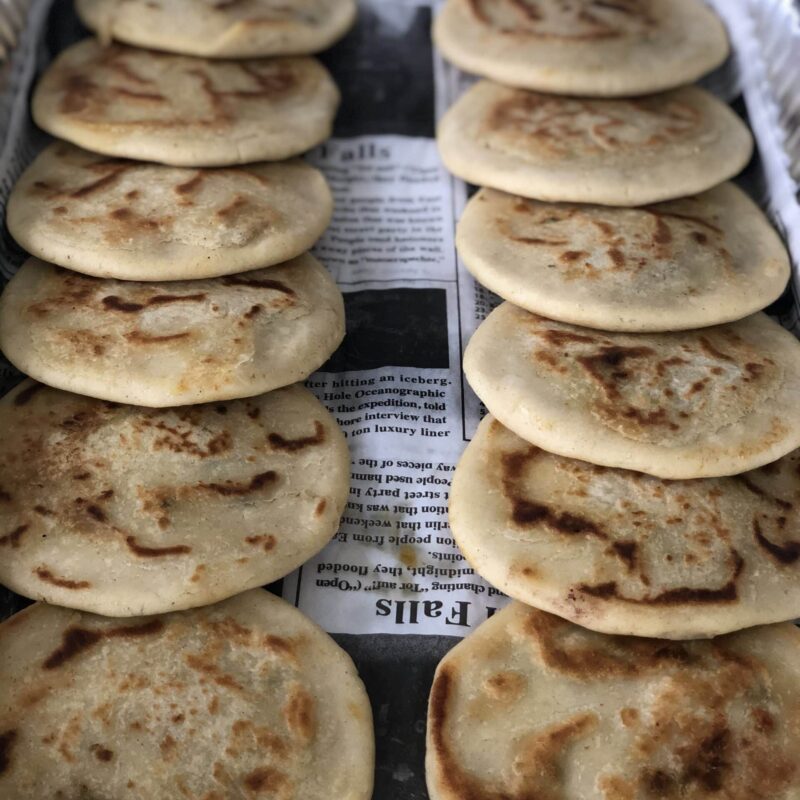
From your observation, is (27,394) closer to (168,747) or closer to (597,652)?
(168,747)

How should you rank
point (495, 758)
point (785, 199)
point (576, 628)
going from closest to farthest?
point (495, 758) < point (576, 628) < point (785, 199)

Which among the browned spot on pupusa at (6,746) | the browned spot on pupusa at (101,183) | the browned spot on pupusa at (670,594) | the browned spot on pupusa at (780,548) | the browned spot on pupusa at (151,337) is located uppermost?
the browned spot on pupusa at (101,183)

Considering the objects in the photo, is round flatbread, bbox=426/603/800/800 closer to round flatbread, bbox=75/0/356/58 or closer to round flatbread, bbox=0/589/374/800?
round flatbread, bbox=0/589/374/800

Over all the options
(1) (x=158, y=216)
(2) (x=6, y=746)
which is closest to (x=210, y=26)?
(1) (x=158, y=216)

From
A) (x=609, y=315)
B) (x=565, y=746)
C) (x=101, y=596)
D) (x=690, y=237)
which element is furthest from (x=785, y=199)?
(x=101, y=596)

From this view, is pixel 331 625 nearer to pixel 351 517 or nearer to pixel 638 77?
pixel 351 517

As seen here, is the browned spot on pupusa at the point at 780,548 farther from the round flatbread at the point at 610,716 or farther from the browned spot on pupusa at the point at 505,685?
the browned spot on pupusa at the point at 505,685

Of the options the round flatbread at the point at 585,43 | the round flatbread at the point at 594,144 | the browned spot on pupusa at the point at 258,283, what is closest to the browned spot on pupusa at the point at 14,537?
the browned spot on pupusa at the point at 258,283
